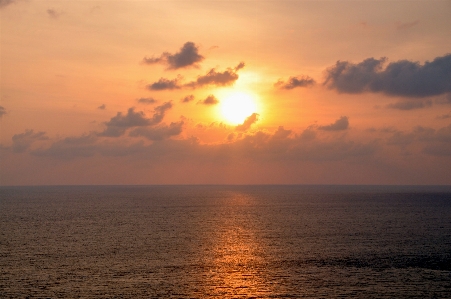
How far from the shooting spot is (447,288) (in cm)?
6500

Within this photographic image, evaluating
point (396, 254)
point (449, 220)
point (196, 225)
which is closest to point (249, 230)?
point (196, 225)

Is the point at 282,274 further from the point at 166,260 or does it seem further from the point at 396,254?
the point at 396,254

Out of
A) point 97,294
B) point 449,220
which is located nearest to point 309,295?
point 97,294

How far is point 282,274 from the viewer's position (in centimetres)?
7406

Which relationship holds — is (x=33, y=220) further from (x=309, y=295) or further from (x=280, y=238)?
(x=309, y=295)

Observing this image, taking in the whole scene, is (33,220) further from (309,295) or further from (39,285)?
(309,295)

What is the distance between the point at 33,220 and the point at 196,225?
5379 centimetres

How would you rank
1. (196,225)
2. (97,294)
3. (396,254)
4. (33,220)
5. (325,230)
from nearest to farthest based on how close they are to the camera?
(97,294) < (396,254) < (325,230) < (196,225) < (33,220)

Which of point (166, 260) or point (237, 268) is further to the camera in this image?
point (166, 260)

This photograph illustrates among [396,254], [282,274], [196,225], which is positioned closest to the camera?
[282,274]

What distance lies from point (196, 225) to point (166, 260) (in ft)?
196

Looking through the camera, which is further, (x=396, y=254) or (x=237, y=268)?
(x=396, y=254)

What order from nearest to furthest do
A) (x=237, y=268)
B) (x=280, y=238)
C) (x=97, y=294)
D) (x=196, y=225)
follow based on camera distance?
(x=97, y=294)
(x=237, y=268)
(x=280, y=238)
(x=196, y=225)

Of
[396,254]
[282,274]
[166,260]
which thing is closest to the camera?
[282,274]
